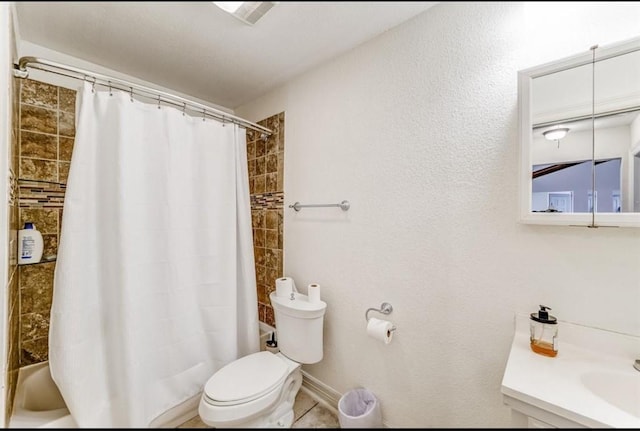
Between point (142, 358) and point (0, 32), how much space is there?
751mm

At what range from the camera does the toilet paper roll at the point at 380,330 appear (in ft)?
3.81

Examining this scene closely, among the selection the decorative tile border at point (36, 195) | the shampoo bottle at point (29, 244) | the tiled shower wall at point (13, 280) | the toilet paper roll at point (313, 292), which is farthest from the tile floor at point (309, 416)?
the shampoo bottle at point (29, 244)

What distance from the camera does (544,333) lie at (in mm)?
890

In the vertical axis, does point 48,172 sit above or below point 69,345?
above

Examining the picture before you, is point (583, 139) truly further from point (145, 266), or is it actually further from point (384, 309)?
point (145, 266)

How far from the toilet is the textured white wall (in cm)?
9

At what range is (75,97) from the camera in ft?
2.56

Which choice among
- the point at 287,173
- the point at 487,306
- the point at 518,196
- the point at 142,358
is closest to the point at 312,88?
the point at 287,173

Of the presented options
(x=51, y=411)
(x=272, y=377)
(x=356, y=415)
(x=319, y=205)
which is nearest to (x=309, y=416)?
(x=356, y=415)

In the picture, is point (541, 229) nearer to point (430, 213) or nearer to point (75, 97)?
point (430, 213)

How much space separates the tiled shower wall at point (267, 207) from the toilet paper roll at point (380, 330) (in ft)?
1.64

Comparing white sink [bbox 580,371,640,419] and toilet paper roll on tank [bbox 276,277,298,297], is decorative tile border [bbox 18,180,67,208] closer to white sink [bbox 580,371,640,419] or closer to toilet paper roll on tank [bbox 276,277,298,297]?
toilet paper roll on tank [bbox 276,277,298,297]

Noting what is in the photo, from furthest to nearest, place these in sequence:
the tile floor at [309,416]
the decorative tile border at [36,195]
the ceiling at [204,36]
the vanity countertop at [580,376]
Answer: the decorative tile border at [36,195]
the vanity countertop at [580,376]
the tile floor at [309,416]
the ceiling at [204,36]

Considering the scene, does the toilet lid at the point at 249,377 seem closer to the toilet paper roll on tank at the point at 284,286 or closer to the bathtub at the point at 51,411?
the bathtub at the point at 51,411
